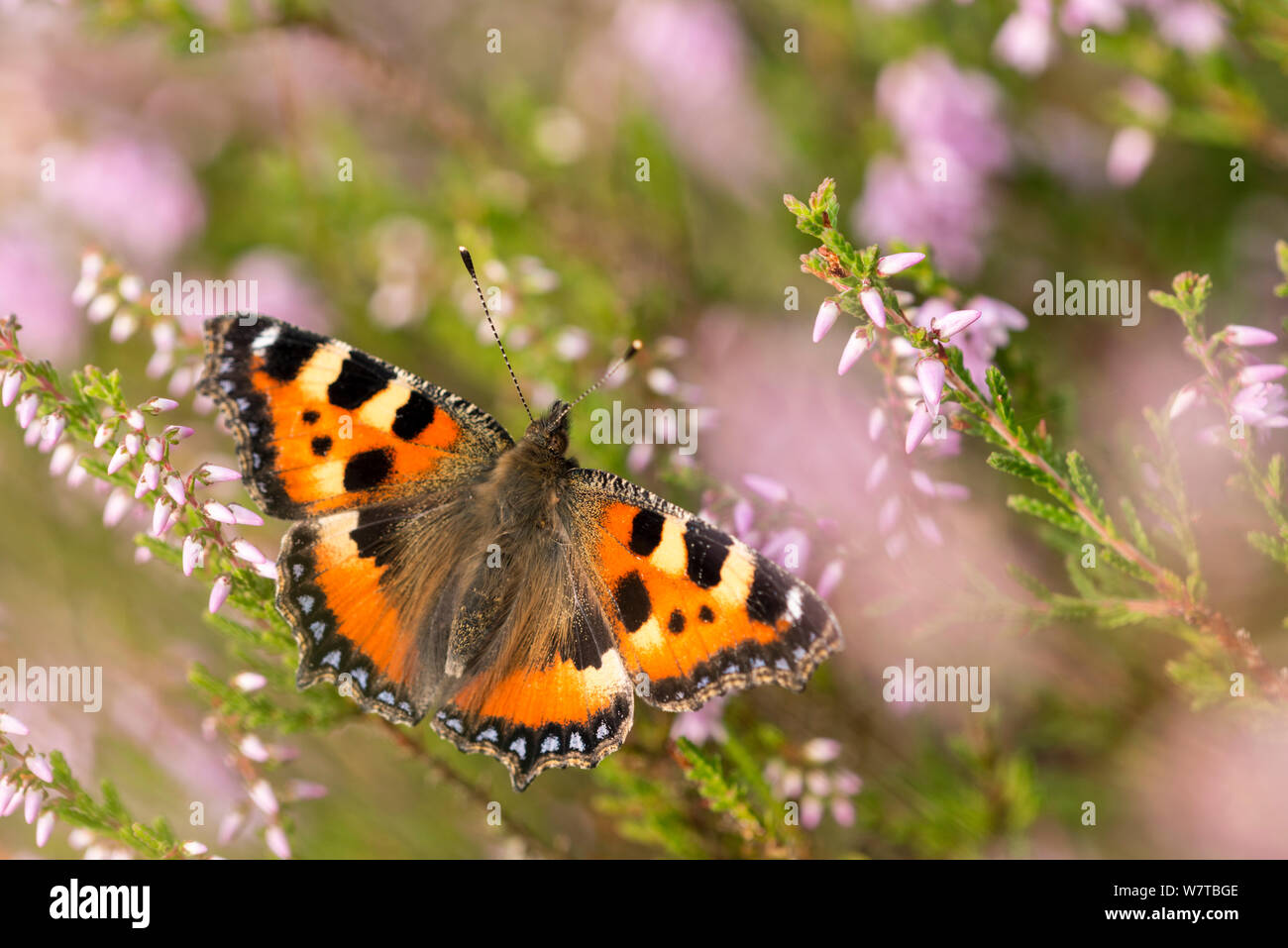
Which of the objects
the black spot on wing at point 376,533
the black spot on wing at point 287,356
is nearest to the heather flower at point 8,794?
the black spot on wing at point 376,533

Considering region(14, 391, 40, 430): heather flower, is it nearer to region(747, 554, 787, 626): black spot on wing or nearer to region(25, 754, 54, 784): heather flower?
region(25, 754, 54, 784): heather flower

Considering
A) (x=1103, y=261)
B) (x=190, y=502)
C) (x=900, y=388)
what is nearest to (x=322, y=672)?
(x=190, y=502)

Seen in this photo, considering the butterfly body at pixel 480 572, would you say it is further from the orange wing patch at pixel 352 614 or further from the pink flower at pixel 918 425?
the pink flower at pixel 918 425

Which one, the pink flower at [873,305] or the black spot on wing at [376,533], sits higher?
the pink flower at [873,305]

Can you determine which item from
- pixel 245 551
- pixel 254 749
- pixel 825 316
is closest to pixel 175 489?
pixel 245 551
